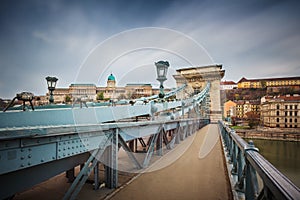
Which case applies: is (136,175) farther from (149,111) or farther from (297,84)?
(297,84)

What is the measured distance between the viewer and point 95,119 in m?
2.94

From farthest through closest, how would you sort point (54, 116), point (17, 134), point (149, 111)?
point (149, 111)
point (54, 116)
point (17, 134)

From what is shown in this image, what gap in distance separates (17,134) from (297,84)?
6396 cm

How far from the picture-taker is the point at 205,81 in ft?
75.2

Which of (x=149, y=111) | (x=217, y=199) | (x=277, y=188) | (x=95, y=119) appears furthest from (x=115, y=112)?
(x=277, y=188)

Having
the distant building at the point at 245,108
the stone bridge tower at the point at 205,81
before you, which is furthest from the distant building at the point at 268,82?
the stone bridge tower at the point at 205,81

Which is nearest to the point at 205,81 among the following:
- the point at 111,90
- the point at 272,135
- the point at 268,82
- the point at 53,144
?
the point at 272,135

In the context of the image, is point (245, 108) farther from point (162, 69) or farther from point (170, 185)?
point (170, 185)

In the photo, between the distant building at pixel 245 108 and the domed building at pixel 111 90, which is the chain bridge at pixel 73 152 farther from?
the distant building at pixel 245 108

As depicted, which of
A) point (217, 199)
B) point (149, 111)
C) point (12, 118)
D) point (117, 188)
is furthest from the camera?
point (149, 111)

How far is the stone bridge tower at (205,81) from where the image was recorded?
2133 cm

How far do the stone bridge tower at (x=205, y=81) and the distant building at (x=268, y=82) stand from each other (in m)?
40.3

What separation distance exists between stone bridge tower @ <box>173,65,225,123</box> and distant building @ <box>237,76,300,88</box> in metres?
40.3

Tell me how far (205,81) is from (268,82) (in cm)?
4232
